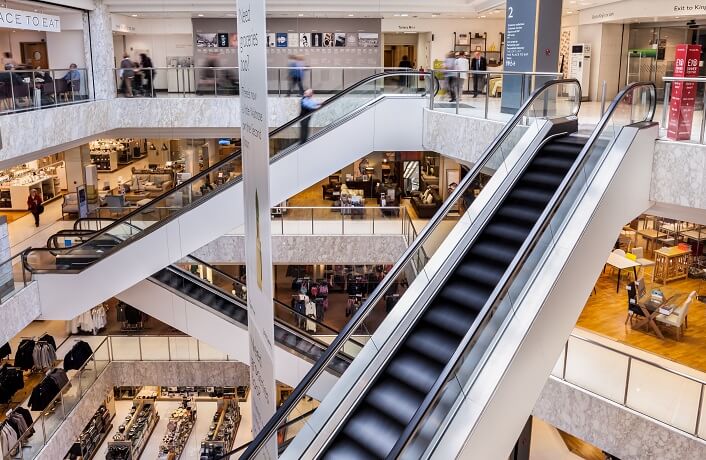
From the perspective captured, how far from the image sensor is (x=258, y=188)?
4059 millimetres

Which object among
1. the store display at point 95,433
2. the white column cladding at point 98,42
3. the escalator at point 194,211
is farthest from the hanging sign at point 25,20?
the store display at point 95,433

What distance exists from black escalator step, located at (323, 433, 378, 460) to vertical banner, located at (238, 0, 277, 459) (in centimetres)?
149

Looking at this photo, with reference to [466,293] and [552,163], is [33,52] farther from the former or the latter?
[466,293]

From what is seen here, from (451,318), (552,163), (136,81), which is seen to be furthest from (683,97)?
(136,81)

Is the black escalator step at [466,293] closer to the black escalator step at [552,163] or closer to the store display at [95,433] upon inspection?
the black escalator step at [552,163]

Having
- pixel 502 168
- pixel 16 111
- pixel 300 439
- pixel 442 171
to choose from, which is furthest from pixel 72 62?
pixel 300 439

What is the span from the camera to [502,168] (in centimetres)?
855

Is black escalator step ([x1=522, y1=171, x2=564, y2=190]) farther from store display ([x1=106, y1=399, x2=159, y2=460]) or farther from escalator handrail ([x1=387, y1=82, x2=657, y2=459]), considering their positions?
store display ([x1=106, y1=399, x2=159, y2=460])

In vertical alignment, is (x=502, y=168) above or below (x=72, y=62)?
below

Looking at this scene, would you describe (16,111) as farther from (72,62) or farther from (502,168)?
(502,168)

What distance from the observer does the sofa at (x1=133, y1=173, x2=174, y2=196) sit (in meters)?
22.0

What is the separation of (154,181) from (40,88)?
9.66 m

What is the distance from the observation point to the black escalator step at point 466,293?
7.05 metres

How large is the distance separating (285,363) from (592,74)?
517 inches
